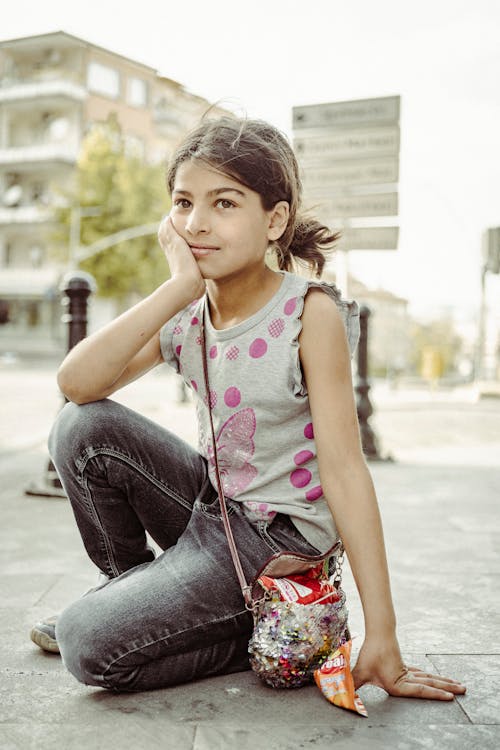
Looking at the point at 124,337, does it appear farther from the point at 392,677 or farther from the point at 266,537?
the point at 392,677

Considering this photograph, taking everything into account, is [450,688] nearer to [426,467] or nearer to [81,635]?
[81,635]

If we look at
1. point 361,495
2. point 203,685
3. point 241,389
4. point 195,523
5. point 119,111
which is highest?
point 119,111

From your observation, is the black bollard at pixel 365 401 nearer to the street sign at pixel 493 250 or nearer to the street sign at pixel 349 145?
the street sign at pixel 349 145

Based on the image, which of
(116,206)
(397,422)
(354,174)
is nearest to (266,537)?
(354,174)

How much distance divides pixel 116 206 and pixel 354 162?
1107 inches

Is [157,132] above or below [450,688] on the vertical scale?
above

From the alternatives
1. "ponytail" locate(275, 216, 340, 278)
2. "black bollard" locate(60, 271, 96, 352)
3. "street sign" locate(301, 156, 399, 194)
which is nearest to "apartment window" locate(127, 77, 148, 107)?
"black bollard" locate(60, 271, 96, 352)

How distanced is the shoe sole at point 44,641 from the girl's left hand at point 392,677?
87 cm

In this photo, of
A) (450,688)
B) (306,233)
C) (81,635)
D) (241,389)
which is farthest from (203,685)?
(306,233)

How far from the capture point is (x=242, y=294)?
2252 mm

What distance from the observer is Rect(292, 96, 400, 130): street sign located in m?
7.04

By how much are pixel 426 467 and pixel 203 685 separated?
478 centimetres

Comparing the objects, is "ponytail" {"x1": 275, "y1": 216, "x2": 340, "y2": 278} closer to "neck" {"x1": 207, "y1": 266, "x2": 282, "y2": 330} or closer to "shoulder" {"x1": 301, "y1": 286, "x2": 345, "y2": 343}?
"neck" {"x1": 207, "y1": 266, "x2": 282, "y2": 330}

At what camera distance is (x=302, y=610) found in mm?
Answer: 1902
